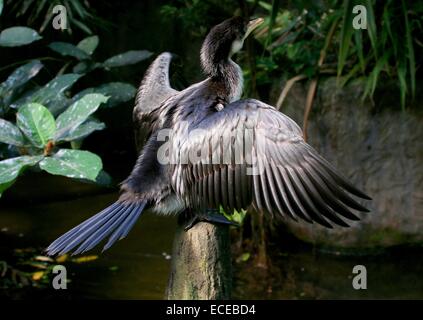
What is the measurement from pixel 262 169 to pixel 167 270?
2.38m

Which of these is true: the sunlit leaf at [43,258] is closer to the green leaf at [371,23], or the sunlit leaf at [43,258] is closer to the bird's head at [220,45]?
the bird's head at [220,45]

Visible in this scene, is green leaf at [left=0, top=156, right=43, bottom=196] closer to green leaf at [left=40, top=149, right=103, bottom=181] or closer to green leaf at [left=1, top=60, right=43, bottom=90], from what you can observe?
green leaf at [left=40, top=149, right=103, bottom=181]

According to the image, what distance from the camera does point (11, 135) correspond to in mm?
2654

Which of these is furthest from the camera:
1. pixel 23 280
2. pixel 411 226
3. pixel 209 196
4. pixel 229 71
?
pixel 411 226

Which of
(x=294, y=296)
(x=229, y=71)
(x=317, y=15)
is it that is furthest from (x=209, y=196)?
(x=317, y=15)

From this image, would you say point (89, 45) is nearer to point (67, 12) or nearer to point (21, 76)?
point (21, 76)

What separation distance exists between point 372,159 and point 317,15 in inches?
36.9

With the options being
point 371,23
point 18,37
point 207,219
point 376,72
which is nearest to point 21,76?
point 18,37

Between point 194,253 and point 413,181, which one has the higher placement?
point 413,181

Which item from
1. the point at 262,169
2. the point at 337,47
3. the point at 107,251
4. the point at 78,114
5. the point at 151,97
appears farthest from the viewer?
the point at 107,251

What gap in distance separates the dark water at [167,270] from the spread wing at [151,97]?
1.55m

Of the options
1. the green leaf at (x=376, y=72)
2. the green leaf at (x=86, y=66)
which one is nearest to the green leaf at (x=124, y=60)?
the green leaf at (x=86, y=66)

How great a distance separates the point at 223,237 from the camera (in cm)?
250

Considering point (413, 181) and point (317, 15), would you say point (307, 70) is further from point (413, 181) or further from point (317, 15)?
point (413, 181)
